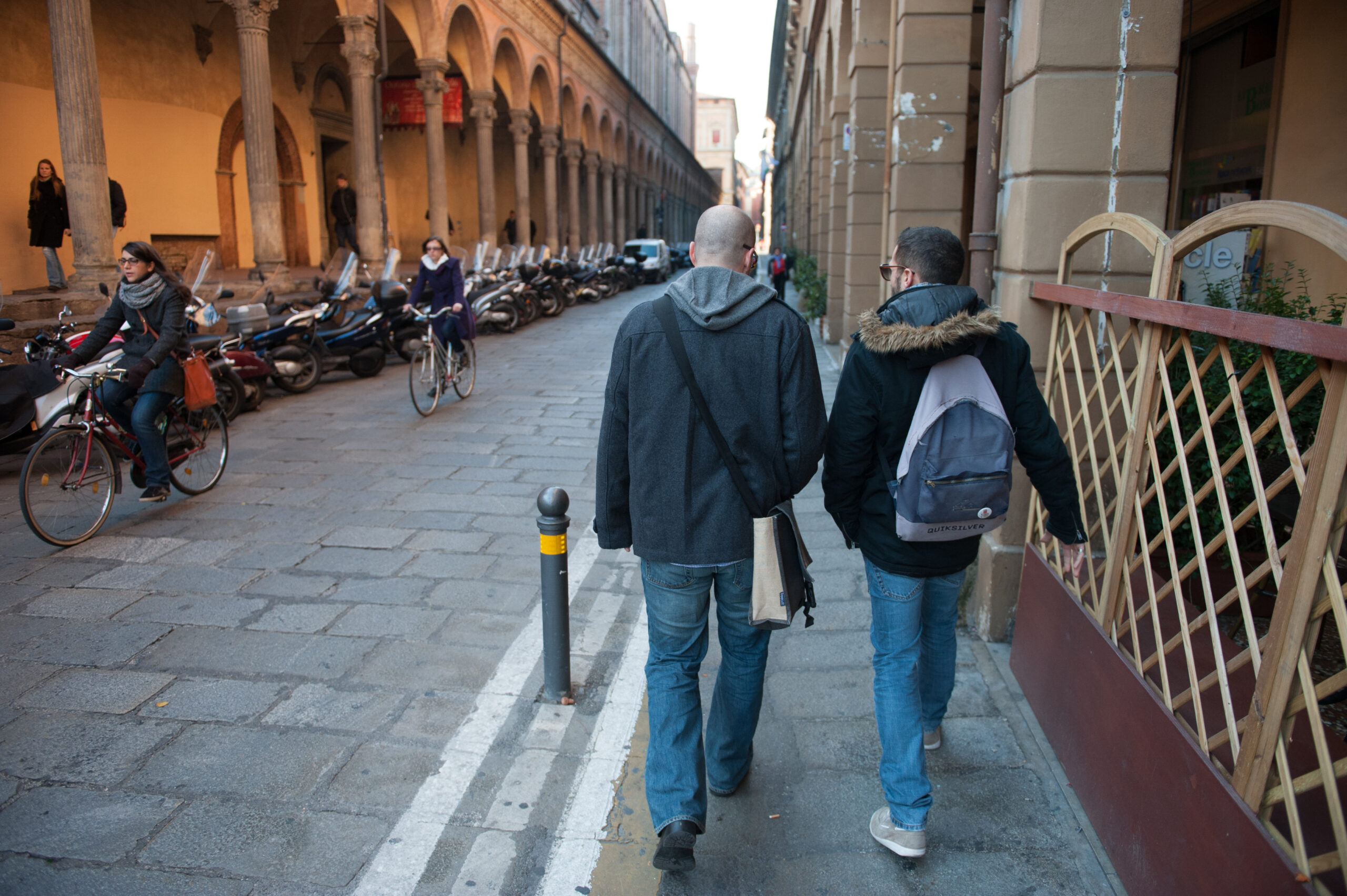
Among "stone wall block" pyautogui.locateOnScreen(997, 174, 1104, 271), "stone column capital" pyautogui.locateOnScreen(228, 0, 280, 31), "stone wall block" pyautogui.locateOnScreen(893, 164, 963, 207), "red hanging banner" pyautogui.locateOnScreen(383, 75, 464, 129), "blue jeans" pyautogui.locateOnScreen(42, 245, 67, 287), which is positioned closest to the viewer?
"stone wall block" pyautogui.locateOnScreen(997, 174, 1104, 271)

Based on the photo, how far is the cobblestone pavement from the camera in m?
2.66

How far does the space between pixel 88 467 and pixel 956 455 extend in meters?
5.17

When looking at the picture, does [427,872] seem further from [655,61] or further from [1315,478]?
[655,61]

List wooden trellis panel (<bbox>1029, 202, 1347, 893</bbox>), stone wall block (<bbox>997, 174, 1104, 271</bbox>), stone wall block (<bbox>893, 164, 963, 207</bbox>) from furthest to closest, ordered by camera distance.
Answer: stone wall block (<bbox>893, 164, 963, 207</bbox>)
stone wall block (<bbox>997, 174, 1104, 271</bbox>)
wooden trellis panel (<bbox>1029, 202, 1347, 893</bbox>)

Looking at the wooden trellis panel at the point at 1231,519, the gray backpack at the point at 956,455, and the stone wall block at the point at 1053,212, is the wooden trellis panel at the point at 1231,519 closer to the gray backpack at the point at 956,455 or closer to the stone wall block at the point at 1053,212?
the stone wall block at the point at 1053,212

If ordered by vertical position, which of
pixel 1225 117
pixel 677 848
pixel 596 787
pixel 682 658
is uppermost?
pixel 1225 117

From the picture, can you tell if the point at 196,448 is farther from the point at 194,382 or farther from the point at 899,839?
the point at 899,839

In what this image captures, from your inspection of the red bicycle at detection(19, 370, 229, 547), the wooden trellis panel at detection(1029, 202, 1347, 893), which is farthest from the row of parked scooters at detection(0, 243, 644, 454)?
the wooden trellis panel at detection(1029, 202, 1347, 893)

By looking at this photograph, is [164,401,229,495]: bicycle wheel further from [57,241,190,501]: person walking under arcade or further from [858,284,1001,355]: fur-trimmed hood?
[858,284,1001,355]: fur-trimmed hood

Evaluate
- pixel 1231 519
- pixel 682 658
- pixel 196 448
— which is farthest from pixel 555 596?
pixel 196 448

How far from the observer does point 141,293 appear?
5695mm

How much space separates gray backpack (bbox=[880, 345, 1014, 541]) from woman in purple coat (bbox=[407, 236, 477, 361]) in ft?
24.9

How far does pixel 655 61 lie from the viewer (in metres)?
60.1

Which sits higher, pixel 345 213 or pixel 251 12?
pixel 251 12
